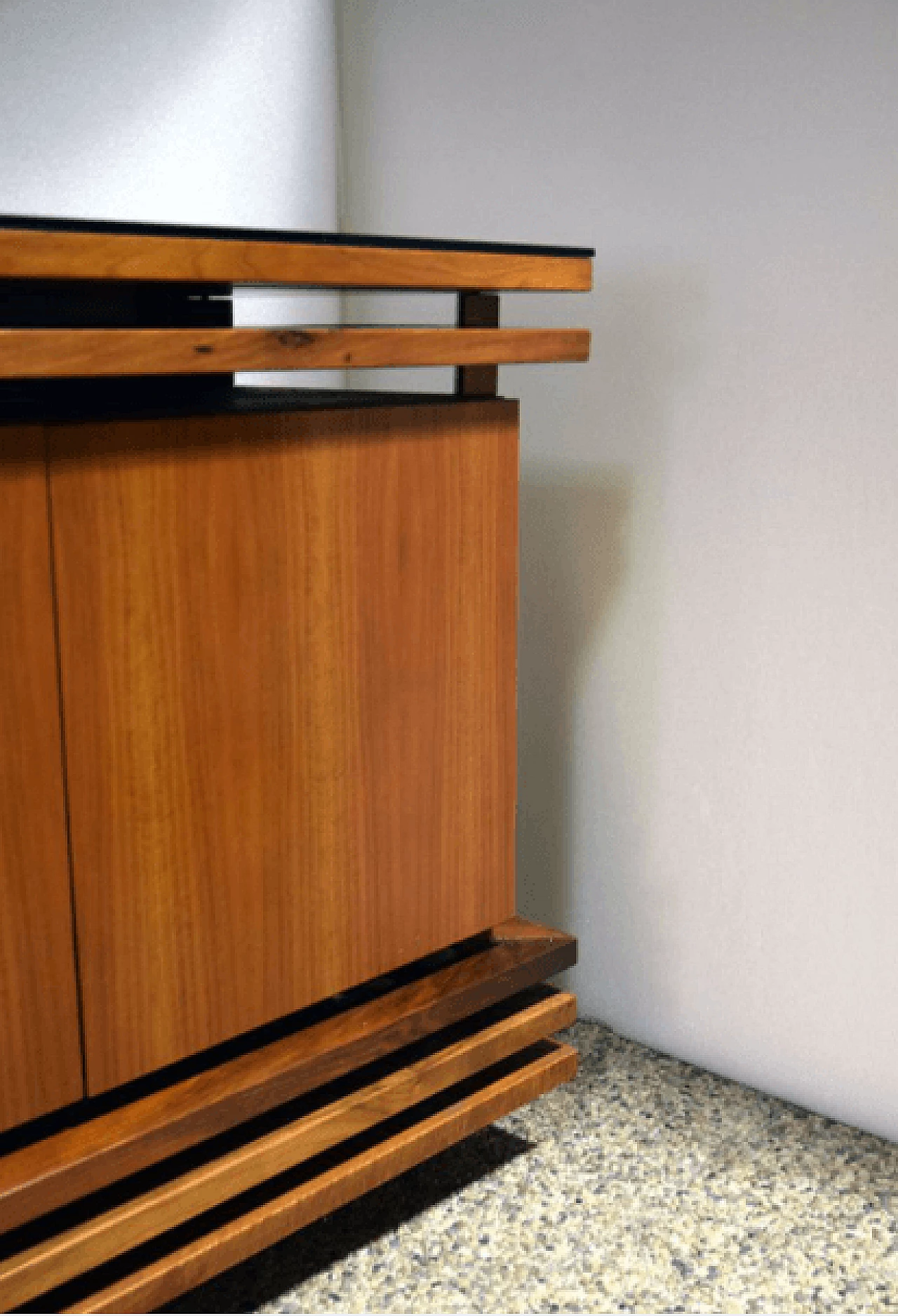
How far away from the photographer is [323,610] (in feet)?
2.94

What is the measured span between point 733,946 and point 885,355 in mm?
561

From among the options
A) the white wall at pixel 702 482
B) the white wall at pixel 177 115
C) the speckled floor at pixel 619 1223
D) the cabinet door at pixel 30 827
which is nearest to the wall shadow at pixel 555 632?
the white wall at pixel 702 482

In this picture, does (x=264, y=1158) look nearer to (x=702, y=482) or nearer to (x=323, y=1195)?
(x=323, y=1195)

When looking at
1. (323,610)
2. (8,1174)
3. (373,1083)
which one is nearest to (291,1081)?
(373,1083)

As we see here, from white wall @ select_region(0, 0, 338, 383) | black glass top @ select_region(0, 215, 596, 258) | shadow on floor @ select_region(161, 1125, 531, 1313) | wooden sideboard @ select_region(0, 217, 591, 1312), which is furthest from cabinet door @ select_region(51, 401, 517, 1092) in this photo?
white wall @ select_region(0, 0, 338, 383)

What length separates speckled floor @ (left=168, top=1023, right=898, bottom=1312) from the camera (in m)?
0.98

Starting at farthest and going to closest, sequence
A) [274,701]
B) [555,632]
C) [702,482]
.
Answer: [555,632] → [702,482] → [274,701]

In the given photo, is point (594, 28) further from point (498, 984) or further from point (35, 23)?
point (498, 984)

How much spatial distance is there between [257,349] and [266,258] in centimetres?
5

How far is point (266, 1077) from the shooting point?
0.88m

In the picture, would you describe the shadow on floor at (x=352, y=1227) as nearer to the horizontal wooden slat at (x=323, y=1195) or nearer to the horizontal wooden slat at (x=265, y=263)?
the horizontal wooden slat at (x=323, y=1195)

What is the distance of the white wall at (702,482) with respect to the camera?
3.63 feet

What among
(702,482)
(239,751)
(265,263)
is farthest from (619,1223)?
(265,263)

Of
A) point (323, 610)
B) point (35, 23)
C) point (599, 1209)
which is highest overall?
point (35, 23)
